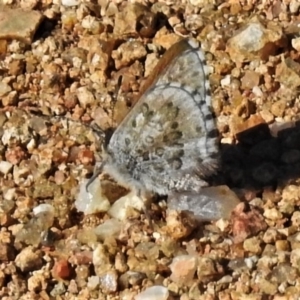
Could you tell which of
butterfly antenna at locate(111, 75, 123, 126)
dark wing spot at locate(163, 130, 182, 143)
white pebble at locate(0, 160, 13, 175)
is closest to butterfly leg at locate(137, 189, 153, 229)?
dark wing spot at locate(163, 130, 182, 143)

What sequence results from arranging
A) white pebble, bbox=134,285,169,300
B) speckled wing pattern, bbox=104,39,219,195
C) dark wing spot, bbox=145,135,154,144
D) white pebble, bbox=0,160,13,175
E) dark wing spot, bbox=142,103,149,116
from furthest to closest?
white pebble, bbox=0,160,13,175 → dark wing spot, bbox=145,135,154,144 → dark wing spot, bbox=142,103,149,116 → speckled wing pattern, bbox=104,39,219,195 → white pebble, bbox=134,285,169,300

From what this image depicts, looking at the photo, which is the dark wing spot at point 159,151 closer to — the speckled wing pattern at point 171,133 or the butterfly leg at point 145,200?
the speckled wing pattern at point 171,133

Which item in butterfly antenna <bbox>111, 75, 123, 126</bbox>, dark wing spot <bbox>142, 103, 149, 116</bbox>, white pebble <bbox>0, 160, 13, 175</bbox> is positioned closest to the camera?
dark wing spot <bbox>142, 103, 149, 116</bbox>

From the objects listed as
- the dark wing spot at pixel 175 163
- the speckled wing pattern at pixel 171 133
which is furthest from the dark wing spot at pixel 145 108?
the dark wing spot at pixel 175 163

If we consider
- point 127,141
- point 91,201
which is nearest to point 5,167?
point 91,201

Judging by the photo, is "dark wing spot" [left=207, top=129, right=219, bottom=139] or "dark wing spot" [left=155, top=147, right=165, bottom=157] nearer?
"dark wing spot" [left=207, top=129, right=219, bottom=139]

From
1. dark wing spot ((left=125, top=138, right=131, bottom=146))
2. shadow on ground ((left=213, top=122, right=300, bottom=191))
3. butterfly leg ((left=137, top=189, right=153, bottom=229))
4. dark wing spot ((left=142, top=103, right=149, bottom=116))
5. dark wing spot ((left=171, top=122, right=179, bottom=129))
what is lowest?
shadow on ground ((left=213, top=122, right=300, bottom=191))

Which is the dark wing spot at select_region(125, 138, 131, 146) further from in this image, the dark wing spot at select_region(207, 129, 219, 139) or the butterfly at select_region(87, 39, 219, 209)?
the dark wing spot at select_region(207, 129, 219, 139)

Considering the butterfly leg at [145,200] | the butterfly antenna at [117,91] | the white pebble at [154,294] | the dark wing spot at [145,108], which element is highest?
the dark wing spot at [145,108]

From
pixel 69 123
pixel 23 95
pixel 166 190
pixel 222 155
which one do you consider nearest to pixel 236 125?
pixel 222 155
